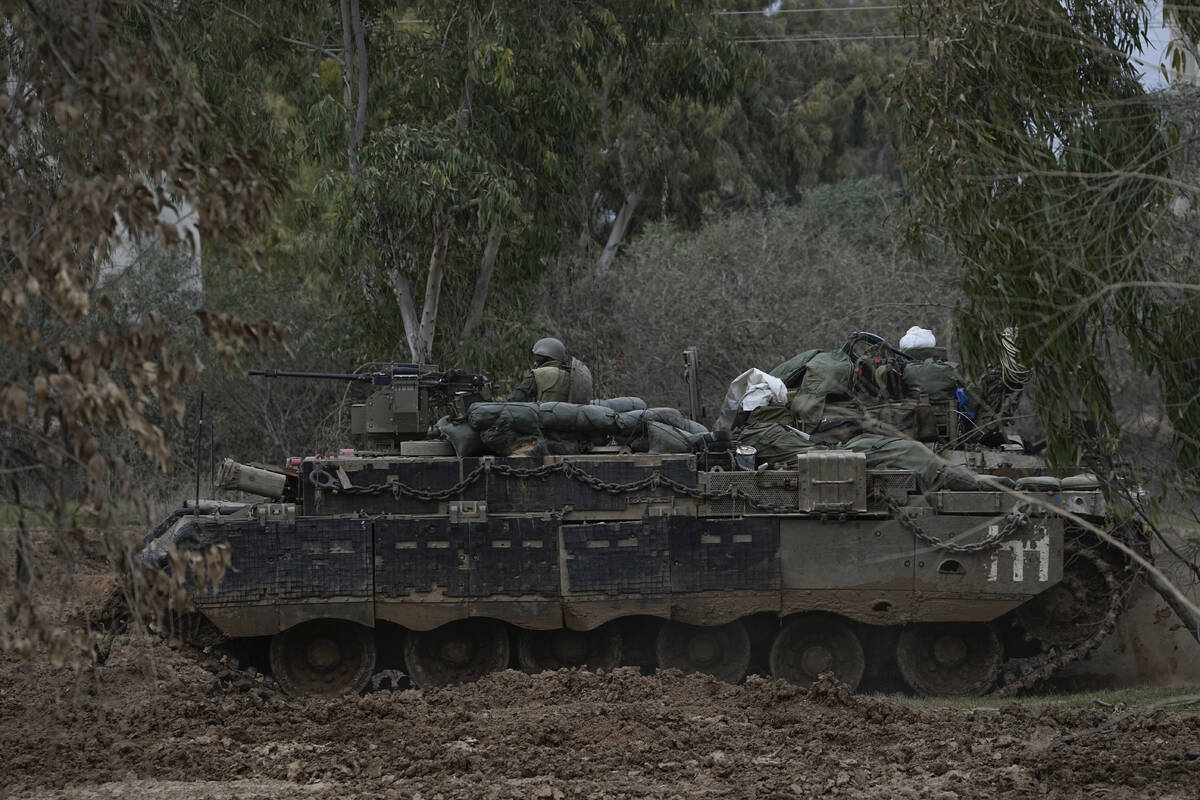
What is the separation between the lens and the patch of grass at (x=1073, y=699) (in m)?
10.5

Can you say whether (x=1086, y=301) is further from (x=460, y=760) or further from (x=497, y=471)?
(x=497, y=471)

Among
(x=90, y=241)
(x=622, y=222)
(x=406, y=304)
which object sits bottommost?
(x=90, y=241)

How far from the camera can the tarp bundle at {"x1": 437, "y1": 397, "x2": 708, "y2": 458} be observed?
11.4 m

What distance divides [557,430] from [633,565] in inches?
52.4

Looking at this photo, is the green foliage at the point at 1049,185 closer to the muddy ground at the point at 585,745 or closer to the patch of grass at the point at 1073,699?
the muddy ground at the point at 585,745

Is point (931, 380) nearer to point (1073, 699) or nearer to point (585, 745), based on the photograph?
point (1073, 699)

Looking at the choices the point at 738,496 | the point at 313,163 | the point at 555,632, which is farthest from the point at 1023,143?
the point at 313,163

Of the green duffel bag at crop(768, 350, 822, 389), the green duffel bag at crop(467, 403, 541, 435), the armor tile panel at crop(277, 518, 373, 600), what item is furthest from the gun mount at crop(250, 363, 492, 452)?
the green duffel bag at crop(768, 350, 822, 389)

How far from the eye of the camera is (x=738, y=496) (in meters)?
11.3

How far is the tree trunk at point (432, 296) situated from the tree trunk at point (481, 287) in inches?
28.8

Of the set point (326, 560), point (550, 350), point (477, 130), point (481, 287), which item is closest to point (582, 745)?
point (326, 560)

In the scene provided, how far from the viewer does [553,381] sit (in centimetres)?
1228

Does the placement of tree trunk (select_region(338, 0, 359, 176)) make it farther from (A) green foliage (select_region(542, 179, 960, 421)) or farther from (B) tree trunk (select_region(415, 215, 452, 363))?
(A) green foliage (select_region(542, 179, 960, 421))

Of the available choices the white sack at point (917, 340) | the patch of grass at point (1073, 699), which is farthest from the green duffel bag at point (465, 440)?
the white sack at point (917, 340)
